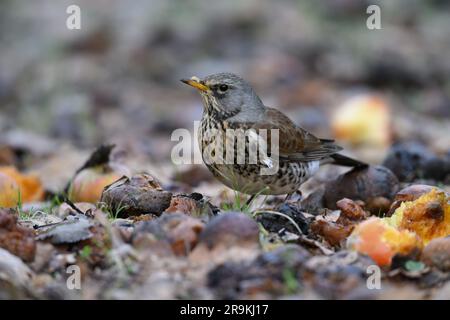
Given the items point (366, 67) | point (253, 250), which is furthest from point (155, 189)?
point (366, 67)

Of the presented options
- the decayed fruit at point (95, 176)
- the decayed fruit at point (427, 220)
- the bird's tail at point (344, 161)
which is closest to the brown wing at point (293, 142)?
the bird's tail at point (344, 161)

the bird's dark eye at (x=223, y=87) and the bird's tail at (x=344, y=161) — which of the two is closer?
the bird's dark eye at (x=223, y=87)

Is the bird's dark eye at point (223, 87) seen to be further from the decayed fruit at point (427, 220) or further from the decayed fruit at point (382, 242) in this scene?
the decayed fruit at point (382, 242)

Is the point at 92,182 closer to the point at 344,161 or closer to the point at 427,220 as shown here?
the point at 344,161

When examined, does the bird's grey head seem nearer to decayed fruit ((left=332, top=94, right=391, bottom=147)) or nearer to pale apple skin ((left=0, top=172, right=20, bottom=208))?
pale apple skin ((left=0, top=172, right=20, bottom=208))

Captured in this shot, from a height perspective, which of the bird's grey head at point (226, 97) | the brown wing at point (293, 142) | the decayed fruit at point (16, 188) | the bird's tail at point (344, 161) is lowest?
the decayed fruit at point (16, 188)

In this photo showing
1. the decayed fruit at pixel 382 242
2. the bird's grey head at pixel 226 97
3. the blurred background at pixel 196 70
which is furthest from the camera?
the blurred background at pixel 196 70

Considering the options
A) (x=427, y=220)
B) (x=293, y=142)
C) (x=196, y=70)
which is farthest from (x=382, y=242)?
(x=196, y=70)
